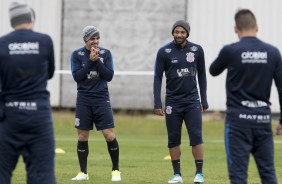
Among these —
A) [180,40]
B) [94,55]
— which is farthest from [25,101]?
[180,40]

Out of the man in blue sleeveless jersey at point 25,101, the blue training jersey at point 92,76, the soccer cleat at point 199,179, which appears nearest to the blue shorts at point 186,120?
the soccer cleat at point 199,179

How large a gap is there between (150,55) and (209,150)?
868 cm

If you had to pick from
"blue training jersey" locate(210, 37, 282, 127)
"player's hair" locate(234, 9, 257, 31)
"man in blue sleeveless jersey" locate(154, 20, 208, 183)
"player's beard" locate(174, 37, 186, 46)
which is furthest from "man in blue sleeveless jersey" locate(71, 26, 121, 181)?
"player's hair" locate(234, 9, 257, 31)

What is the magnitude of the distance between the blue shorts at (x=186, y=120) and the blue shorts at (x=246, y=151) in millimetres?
3724

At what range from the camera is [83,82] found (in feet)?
44.6

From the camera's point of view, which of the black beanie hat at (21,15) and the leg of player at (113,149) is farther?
the leg of player at (113,149)

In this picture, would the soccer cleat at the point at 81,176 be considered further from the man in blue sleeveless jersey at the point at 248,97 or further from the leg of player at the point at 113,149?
the man in blue sleeveless jersey at the point at 248,97

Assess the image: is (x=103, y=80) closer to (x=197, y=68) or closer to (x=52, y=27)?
(x=197, y=68)

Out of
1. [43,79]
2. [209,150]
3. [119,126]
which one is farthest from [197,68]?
[119,126]

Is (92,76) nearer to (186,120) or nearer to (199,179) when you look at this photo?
(186,120)

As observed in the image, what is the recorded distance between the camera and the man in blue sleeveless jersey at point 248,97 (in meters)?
9.43

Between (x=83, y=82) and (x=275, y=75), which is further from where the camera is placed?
(x=83, y=82)

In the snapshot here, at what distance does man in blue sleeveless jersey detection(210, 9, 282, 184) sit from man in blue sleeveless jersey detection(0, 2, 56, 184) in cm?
183

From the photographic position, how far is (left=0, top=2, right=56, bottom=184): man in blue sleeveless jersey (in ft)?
29.6
